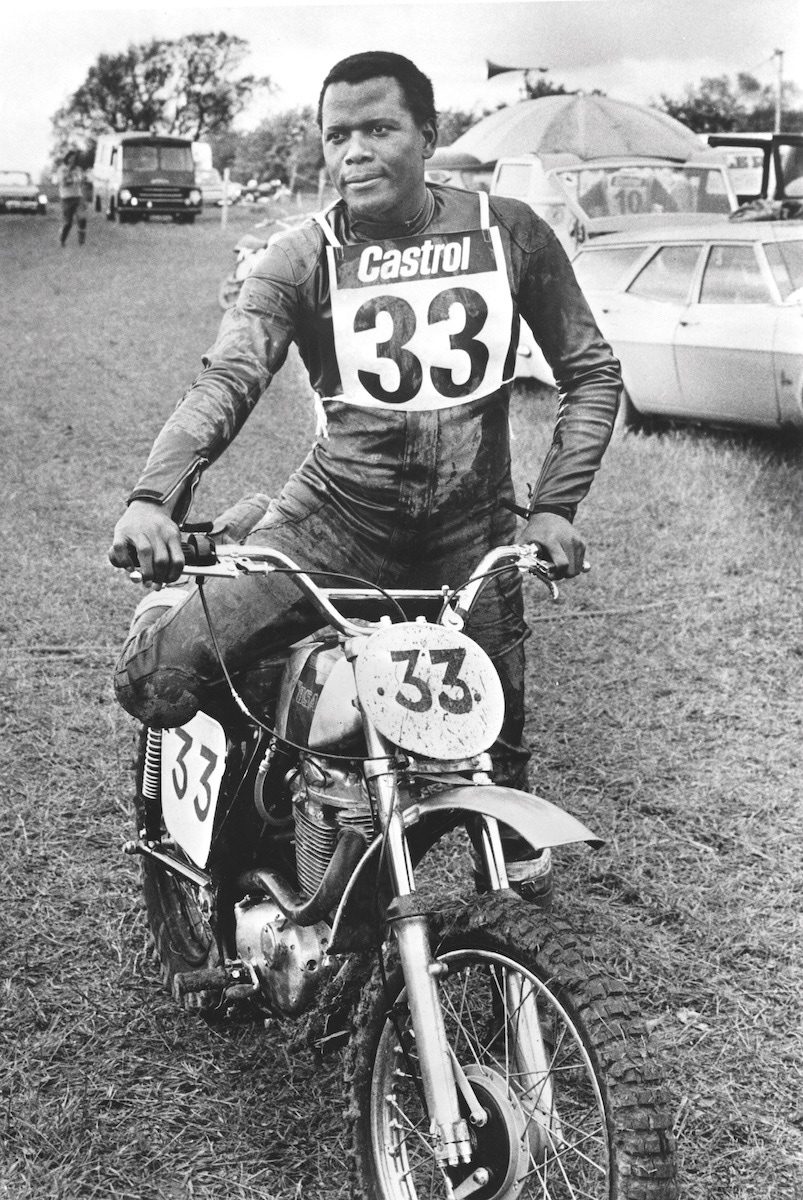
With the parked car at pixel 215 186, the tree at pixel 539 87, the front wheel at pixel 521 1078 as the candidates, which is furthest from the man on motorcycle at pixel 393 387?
the parked car at pixel 215 186

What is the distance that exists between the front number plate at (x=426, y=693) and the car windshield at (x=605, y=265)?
6.90m

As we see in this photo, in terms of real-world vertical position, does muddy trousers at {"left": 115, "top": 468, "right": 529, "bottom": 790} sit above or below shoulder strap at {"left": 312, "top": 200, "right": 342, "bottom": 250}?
below

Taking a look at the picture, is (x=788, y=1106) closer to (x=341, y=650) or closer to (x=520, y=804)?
(x=520, y=804)

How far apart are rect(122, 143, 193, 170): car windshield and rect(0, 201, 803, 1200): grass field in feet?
1.94

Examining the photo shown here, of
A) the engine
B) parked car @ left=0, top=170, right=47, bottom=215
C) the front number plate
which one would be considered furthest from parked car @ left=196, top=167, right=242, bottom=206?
the front number plate

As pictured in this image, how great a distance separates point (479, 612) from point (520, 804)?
2.51 ft

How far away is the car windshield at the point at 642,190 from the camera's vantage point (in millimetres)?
8867

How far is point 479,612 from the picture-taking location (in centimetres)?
272

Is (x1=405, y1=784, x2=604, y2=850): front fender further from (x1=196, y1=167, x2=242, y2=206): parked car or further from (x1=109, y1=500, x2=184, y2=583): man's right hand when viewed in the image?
(x1=196, y1=167, x2=242, y2=206): parked car

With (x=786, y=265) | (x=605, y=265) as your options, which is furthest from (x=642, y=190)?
(x=786, y=265)

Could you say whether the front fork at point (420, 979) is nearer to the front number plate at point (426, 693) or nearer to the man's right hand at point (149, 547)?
the front number plate at point (426, 693)

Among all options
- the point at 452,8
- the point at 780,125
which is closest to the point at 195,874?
the point at 452,8

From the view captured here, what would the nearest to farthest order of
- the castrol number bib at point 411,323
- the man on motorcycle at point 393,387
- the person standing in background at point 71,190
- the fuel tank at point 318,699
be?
1. the fuel tank at point 318,699
2. the man on motorcycle at point 393,387
3. the castrol number bib at point 411,323
4. the person standing in background at point 71,190

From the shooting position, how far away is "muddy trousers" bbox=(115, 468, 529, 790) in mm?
2477
